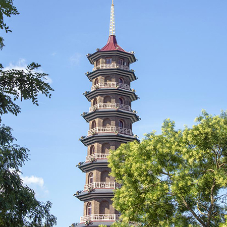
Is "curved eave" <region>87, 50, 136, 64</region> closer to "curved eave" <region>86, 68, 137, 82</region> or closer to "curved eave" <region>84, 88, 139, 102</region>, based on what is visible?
"curved eave" <region>86, 68, 137, 82</region>

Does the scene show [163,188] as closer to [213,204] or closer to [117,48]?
[213,204]

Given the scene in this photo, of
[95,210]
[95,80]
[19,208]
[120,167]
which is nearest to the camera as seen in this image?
[19,208]

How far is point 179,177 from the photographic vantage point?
18.1 metres

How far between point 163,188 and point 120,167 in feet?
12.0

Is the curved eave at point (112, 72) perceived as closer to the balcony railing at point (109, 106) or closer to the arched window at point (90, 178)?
the balcony railing at point (109, 106)

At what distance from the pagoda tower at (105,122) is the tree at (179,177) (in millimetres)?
Result: 11207

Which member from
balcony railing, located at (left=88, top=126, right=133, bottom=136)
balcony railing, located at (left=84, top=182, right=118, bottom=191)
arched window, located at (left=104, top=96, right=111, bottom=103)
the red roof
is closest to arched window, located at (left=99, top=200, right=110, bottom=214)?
balcony railing, located at (left=84, top=182, right=118, bottom=191)

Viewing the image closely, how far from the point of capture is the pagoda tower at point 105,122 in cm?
3094

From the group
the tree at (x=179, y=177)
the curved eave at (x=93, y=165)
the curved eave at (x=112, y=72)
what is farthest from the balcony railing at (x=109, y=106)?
the tree at (x=179, y=177)

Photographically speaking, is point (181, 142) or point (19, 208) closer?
point (19, 208)

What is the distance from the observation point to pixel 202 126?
18.3 meters

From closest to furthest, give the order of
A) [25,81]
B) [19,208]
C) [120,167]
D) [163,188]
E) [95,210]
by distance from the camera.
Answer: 1. [25,81]
2. [19,208]
3. [163,188]
4. [120,167]
5. [95,210]

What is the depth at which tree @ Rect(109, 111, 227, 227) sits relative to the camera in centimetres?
1812

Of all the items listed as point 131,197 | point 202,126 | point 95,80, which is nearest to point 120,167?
point 131,197
